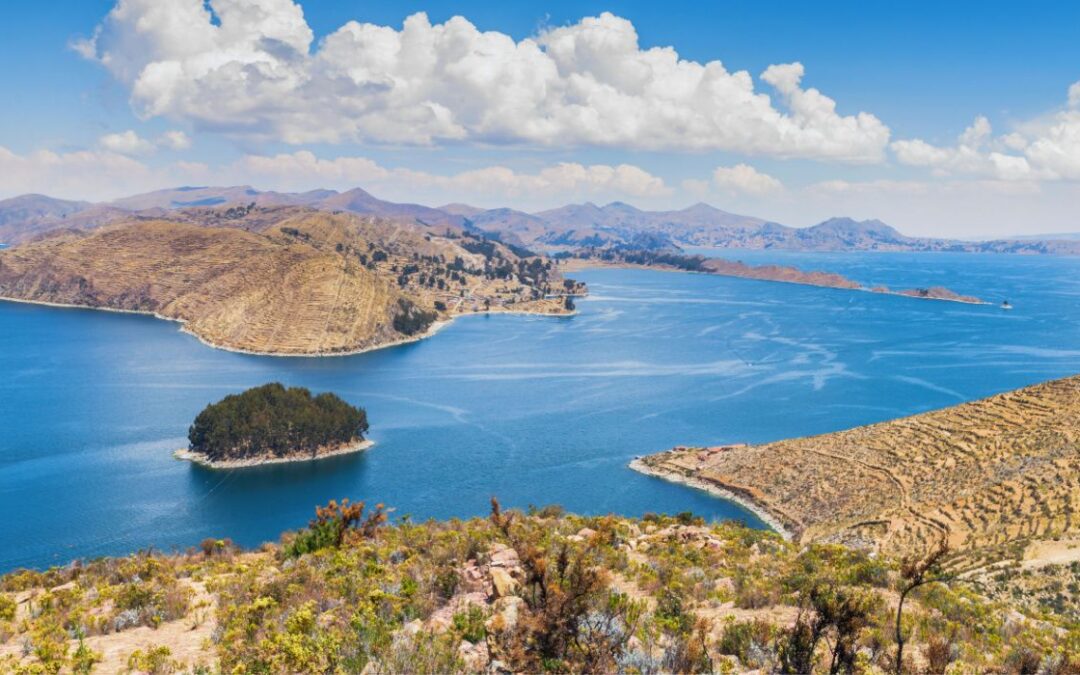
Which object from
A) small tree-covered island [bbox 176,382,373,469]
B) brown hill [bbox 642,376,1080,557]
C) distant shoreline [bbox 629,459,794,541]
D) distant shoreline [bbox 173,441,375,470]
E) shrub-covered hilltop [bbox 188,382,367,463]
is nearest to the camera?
brown hill [bbox 642,376,1080,557]

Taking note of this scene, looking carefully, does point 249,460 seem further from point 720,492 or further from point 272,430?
point 720,492

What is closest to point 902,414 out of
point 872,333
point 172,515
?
point 872,333

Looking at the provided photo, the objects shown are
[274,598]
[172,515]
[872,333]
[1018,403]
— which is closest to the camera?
[274,598]

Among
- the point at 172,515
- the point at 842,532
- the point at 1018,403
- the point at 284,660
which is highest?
the point at 284,660

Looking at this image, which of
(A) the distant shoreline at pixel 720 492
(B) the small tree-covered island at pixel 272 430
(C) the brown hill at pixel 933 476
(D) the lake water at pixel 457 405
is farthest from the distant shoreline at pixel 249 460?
(C) the brown hill at pixel 933 476

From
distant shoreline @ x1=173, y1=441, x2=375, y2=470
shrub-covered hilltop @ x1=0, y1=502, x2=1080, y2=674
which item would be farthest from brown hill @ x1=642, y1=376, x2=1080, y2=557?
distant shoreline @ x1=173, y1=441, x2=375, y2=470

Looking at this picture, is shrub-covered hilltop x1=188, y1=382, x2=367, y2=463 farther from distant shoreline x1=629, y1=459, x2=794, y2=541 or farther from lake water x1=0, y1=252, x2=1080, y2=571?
distant shoreline x1=629, y1=459, x2=794, y2=541

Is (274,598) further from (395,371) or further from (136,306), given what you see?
(136,306)
